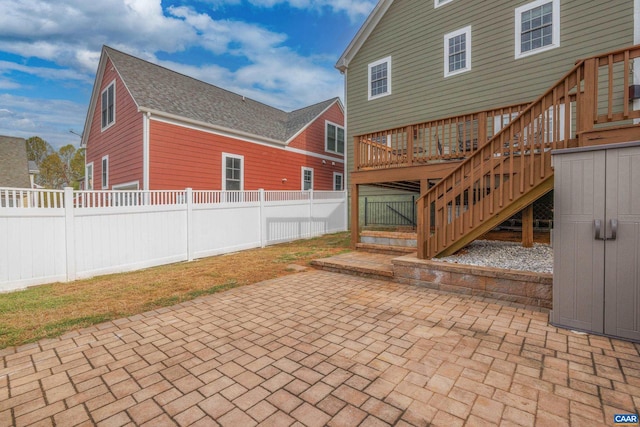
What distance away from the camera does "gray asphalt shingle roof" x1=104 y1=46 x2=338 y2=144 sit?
9.75 metres

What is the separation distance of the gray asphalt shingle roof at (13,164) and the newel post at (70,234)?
1661 centimetres

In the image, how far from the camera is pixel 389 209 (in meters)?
10.7

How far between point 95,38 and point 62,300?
14296 millimetres

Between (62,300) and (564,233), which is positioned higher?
(564,233)

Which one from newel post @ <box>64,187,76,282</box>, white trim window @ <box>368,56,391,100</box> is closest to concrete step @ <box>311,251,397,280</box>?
newel post @ <box>64,187,76,282</box>

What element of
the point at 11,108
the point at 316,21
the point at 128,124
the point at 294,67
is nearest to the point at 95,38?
the point at 128,124

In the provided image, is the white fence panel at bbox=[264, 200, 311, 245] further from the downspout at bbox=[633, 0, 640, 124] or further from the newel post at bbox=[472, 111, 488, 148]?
the downspout at bbox=[633, 0, 640, 124]

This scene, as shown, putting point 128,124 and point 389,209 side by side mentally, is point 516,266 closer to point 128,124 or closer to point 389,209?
point 389,209

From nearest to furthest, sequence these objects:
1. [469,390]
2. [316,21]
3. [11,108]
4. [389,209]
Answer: [469,390], [389,209], [316,21], [11,108]

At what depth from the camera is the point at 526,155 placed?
4.08m

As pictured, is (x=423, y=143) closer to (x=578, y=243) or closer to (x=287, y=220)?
(x=578, y=243)

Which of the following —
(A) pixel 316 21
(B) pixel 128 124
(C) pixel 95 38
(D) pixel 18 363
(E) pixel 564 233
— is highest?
(A) pixel 316 21

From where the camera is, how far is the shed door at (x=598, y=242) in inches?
103

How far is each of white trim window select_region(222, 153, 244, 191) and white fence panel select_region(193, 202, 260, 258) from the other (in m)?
3.28
